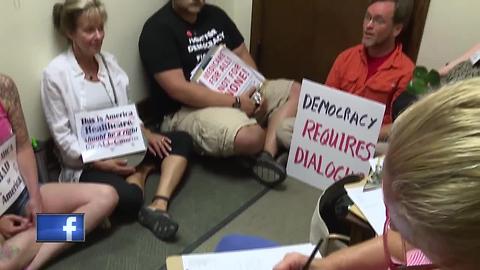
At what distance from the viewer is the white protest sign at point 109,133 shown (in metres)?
2.06

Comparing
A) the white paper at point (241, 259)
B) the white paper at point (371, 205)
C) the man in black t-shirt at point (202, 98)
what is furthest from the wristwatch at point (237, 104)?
the white paper at point (241, 259)

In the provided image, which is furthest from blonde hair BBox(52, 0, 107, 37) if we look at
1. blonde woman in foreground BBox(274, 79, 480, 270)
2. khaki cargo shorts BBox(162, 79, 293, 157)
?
blonde woman in foreground BBox(274, 79, 480, 270)

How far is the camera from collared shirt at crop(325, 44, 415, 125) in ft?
7.30

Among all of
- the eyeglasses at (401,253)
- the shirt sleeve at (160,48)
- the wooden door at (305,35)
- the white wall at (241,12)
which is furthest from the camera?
the white wall at (241,12)

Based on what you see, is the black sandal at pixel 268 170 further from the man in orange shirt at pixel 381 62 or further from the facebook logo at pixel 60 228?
the facebook logo at pixel 60 228

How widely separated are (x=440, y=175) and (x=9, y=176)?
58.3 inches

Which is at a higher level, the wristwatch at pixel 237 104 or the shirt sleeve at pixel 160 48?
the shirt sleeve at pixel 160 48

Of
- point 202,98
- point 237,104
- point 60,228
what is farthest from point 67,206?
point 237,104

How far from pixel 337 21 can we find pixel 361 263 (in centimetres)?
191

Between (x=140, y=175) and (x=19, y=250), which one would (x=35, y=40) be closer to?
(x=140, y=175)

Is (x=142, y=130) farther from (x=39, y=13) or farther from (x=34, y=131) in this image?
(x=39, y=13)

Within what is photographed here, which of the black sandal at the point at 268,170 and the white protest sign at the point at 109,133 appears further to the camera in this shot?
the black sandal at the point at 268,170

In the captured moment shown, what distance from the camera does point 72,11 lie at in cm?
194

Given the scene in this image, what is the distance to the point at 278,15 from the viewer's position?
2906mm
